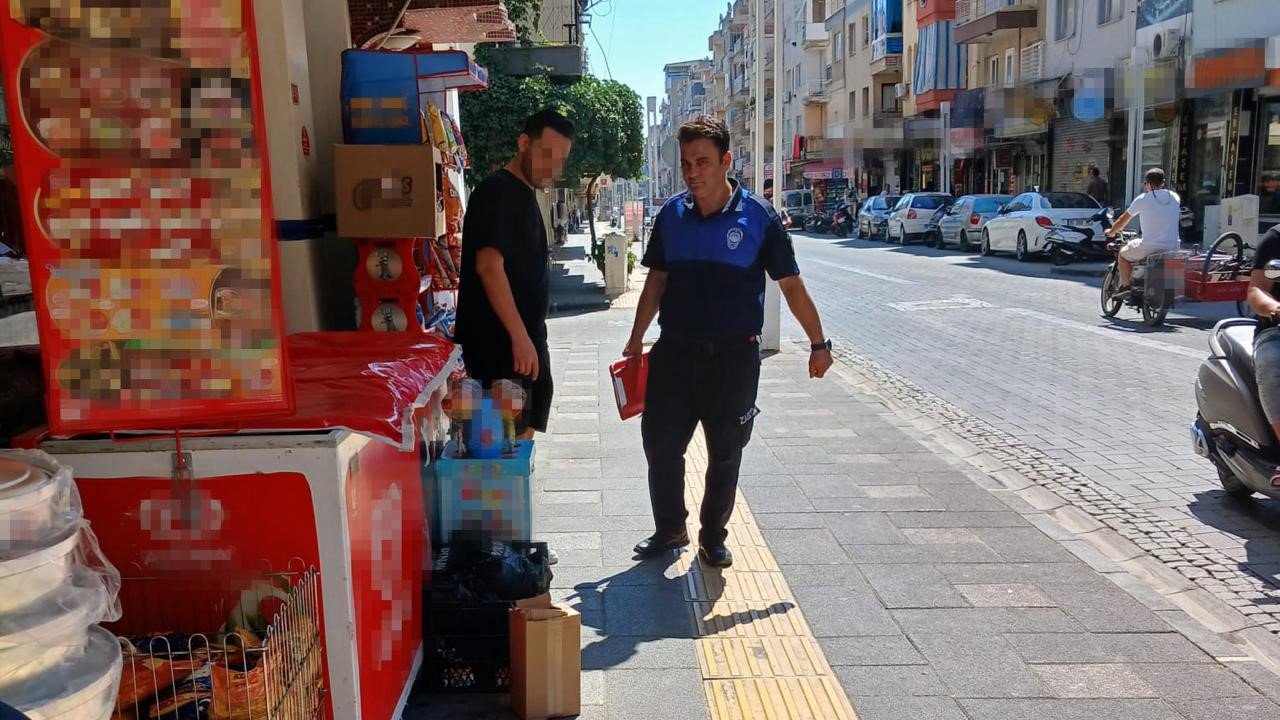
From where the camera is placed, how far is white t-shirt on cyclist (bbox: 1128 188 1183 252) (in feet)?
40.0

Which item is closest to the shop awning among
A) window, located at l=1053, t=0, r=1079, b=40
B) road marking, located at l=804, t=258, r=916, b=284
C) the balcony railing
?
the balcony railing

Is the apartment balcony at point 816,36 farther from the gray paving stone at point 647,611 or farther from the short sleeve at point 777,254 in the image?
the gray paving stone at point 647,611

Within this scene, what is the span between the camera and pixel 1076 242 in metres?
20.3

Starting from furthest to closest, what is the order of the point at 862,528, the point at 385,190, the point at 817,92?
the point at 817,92, the point at 862,528, the point at 385,190

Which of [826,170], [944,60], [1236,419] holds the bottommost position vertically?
[1236,419]

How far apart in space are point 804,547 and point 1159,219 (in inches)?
376

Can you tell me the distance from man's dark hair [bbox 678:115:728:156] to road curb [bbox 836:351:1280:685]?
255 cm

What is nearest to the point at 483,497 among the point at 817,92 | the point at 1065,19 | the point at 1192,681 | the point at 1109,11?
the point at 1192,681

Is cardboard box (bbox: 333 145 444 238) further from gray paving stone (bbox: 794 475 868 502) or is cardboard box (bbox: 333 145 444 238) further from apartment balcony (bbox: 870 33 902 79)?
apartment balcony (bbox: 870 33 902 79)

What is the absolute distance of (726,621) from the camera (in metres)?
4.00

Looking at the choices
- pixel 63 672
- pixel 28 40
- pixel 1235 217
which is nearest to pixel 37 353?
pixel 28 40

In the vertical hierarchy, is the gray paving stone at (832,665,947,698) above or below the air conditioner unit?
below

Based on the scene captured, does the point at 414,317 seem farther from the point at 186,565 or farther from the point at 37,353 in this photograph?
the point at 186,565

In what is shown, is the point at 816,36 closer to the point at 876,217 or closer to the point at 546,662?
the point at 876,217
